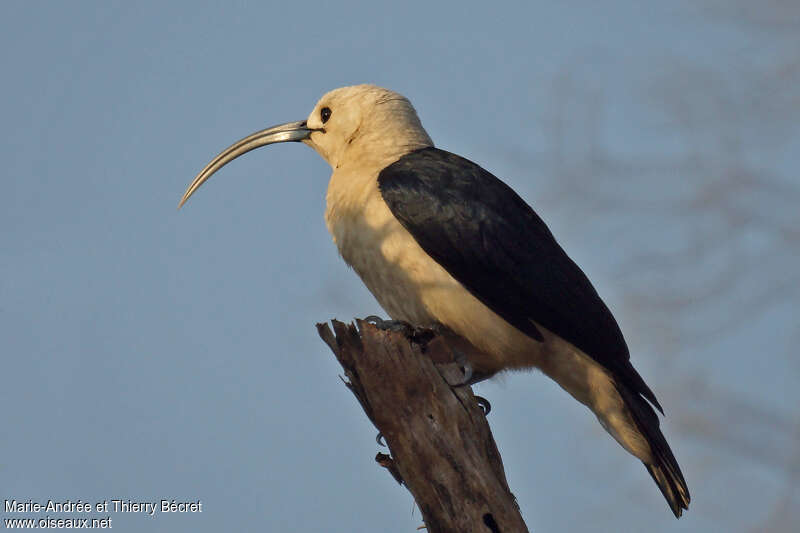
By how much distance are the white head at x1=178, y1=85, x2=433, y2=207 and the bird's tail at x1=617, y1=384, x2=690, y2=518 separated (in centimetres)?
248

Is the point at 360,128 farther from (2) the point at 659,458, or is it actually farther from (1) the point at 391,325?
(2) the point at 659,458

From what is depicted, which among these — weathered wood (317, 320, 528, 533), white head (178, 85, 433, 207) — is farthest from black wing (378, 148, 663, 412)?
weathered wood (317, 320, 528, 533)

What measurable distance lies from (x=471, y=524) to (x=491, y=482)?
0.25 m

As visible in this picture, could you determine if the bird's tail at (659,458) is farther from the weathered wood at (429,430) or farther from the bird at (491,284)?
the weathered wood at (429,430)

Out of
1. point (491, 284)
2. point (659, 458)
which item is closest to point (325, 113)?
point (491, 284)

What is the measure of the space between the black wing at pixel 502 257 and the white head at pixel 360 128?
0.68m

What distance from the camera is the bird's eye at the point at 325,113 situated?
902 cm

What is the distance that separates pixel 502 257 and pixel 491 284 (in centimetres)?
24

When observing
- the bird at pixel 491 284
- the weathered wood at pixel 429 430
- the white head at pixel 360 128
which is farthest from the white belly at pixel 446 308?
the weathered wood at pixel 429 430

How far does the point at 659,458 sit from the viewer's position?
727cm

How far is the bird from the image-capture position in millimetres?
7254

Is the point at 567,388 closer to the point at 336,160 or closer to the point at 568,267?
the point at 568,267

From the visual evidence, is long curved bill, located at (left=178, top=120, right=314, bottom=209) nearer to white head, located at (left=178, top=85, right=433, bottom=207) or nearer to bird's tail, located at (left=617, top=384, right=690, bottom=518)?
white head, located at (left=178, top=85, right=433, bottom=207)

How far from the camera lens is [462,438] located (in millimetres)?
5867
